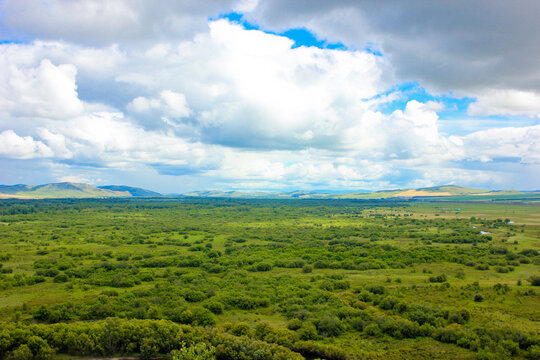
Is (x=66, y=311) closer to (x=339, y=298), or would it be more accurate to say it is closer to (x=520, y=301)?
(x=339, y=298)

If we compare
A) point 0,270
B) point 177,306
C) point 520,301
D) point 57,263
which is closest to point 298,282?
point 177,306

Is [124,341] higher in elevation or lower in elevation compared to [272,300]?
higher

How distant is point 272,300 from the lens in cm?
6150

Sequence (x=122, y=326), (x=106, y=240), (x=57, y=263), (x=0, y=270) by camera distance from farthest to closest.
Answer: (x=106, y=240)
(x=57, y=263)
(x=0, y=270)
(x=122, y=326)

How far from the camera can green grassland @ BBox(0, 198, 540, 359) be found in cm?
4150

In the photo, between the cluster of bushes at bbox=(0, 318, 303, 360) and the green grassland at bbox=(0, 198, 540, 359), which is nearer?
the cluster of bushes at bbox=(0, 318, 303, 360)

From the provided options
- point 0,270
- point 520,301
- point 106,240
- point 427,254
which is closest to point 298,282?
point 520,301

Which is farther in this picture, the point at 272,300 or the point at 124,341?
the point at 272,300

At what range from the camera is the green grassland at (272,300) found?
136ft

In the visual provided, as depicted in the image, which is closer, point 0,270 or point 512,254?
point 0,270

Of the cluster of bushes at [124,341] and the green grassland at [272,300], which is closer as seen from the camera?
the cluster of bushes at [124,341]

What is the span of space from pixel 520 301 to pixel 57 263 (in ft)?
341

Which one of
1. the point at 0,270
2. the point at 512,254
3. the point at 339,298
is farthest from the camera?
the point at 512,254

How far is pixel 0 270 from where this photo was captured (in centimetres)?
7706
